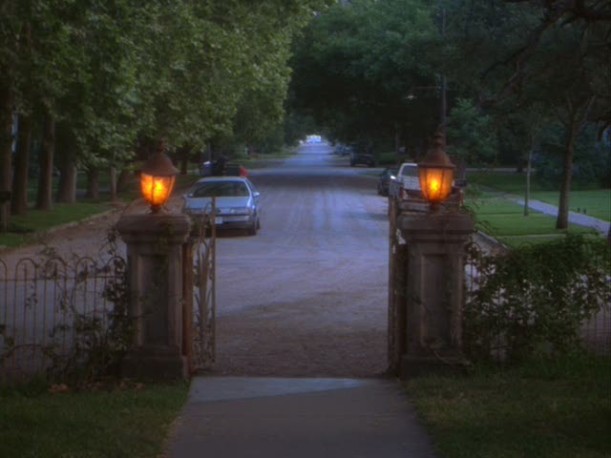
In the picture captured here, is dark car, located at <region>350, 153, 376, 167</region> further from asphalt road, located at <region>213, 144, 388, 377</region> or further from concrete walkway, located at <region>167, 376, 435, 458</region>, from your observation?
concrete walkway, located at <region>167, 376, 435, 458</region>

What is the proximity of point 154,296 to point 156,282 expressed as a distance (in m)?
0.13

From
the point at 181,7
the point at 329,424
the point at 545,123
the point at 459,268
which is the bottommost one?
the point at 329,424

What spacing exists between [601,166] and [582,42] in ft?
144

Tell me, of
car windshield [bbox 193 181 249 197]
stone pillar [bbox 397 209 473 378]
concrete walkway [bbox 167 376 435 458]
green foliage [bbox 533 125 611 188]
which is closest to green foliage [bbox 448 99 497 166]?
car windshield [bbox 193 181 249 197]

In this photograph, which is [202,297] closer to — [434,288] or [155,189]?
[155,189]

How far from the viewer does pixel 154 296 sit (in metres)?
11.1

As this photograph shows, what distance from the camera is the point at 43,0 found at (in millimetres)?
17578

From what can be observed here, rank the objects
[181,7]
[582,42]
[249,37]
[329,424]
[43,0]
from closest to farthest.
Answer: [329,424] < [582,42] < [43,0] < [181,7] < [249,37]

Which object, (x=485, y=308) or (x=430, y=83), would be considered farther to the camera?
(x=430, y=83)

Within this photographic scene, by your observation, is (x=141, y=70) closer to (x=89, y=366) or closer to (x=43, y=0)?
(x=43, y=0)

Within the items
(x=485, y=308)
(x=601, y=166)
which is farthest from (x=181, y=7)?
(x=601, y=166)

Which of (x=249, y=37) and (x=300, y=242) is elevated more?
(x=249, y=37)

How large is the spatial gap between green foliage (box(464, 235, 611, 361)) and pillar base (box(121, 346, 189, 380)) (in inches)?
105

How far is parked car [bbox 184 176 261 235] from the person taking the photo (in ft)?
106
